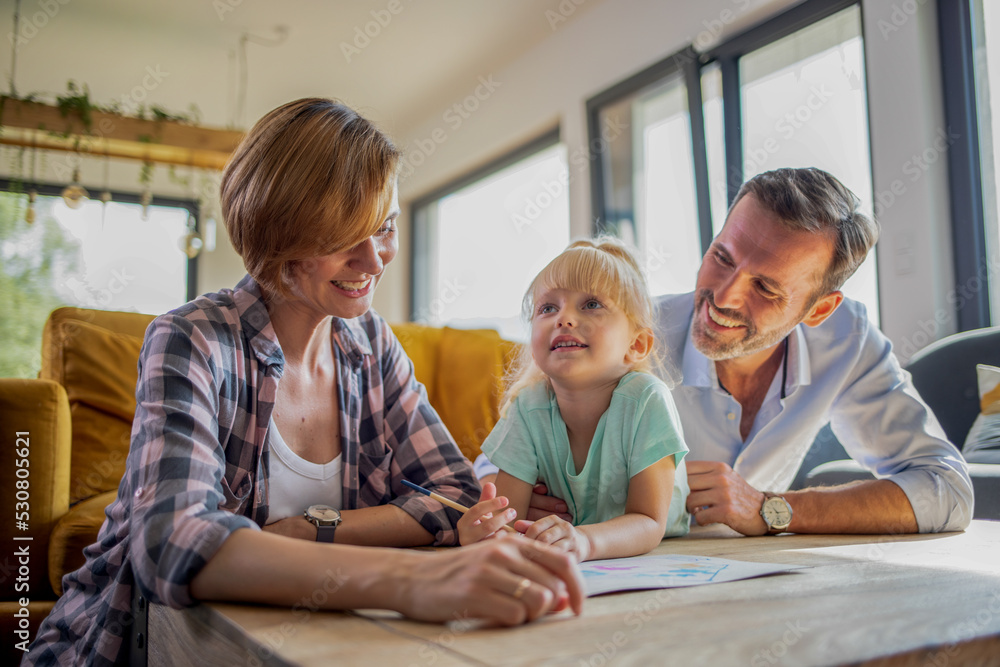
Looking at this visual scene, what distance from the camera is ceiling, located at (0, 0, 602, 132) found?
480 cm

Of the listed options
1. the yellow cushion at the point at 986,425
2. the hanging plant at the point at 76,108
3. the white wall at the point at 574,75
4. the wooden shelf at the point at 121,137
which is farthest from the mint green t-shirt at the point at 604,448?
the hanging plant at the point at 76,108

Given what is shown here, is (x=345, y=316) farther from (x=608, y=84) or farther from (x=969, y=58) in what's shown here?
(x=608, y=84)

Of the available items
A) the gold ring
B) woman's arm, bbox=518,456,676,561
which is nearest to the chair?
woman's arm, bbox=518,456,676,561

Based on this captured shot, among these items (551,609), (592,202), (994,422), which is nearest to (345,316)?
(551,609)

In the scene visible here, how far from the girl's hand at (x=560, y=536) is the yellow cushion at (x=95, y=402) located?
1.53m

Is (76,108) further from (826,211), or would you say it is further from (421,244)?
(826,211)

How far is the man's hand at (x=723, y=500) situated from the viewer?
1279mm

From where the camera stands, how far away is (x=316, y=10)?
15.8 feet

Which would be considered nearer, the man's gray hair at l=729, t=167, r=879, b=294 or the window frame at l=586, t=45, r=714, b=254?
the man's gray hair at l=729, t=167, r=879, b=294

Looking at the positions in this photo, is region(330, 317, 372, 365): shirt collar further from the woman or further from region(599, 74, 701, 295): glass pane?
region(599, 74, 701, 295): glass pane

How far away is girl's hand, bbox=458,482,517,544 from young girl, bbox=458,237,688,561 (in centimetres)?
14

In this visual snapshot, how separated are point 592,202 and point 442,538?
3769 mm

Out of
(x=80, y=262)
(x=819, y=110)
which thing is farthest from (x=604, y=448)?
(x=80, y=262)

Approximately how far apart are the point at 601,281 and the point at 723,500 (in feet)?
1.42
